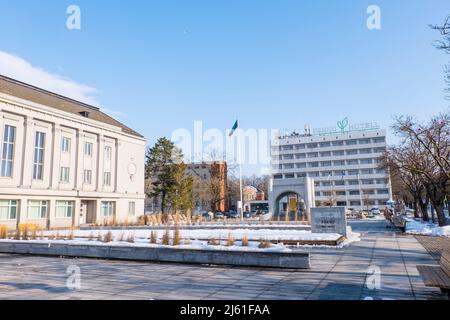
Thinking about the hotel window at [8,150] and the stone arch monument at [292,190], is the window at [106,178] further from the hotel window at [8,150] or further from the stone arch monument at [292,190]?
the stone arch monument at [292,190]

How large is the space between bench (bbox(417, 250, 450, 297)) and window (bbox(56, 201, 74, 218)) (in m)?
38.4

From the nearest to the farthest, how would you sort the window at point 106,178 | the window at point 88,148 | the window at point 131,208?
the window at point 88,148, the window at point 106,178, the window at point 131,208

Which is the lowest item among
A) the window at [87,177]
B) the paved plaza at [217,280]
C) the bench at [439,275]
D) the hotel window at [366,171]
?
the paved plaza at [217,280]

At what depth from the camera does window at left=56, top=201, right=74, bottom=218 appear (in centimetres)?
3750

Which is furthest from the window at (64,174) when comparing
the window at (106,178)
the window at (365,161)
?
the window at (365,161)

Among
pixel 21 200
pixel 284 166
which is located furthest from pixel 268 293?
pixel 284 166

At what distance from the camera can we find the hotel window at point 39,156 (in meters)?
35.4

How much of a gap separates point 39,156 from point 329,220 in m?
31.8

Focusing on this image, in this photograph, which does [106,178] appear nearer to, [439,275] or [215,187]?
[215,187]

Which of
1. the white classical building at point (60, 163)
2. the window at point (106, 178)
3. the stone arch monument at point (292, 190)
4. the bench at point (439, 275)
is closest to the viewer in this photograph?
the bench at point (439, 275)

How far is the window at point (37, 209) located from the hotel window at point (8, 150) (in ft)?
12.6

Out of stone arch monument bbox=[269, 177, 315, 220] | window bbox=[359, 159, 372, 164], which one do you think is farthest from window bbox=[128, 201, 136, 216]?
window bbox=[359, 159, 372, 164]

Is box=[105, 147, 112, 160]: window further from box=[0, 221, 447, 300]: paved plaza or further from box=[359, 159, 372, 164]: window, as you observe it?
box=[359, 159, 372, 164]: window

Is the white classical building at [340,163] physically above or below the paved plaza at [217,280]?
above
